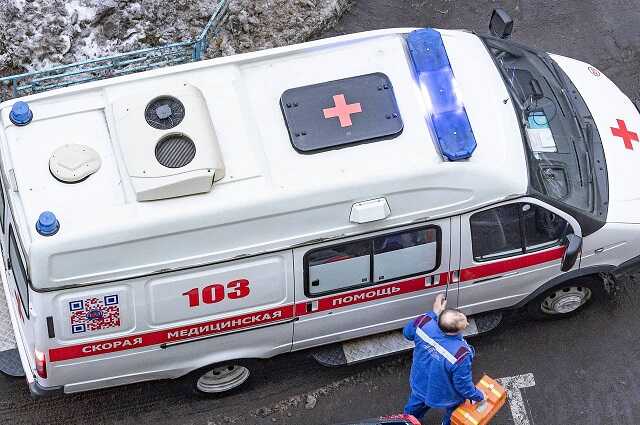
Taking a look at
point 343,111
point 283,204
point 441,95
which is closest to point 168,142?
point 283,204

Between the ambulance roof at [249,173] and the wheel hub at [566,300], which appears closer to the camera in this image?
the ambulance roof at [249,173]

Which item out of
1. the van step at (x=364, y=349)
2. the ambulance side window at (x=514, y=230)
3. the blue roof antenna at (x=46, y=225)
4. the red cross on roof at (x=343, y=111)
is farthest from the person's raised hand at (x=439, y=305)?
the blue roof antenna at (x=46, y=225)

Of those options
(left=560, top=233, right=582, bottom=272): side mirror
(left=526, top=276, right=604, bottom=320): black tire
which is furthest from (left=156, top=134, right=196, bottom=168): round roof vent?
(left=526, top=276, right=604, bottom=320): black tire

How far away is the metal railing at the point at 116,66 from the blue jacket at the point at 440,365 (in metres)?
3.92

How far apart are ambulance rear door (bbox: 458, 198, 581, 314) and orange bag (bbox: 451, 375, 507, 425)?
0.76 m

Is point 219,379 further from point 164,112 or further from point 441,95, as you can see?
point 441,95

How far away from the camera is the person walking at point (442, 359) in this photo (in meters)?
6.92

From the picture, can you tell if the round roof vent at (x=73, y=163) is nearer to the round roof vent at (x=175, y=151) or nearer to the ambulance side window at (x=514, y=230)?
the round roof vent at (x=175, y=151)

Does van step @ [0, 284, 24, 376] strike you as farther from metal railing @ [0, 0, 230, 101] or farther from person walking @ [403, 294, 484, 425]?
person walking @ [403, 294, 484, 425]

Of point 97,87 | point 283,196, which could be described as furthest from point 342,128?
point 97,87

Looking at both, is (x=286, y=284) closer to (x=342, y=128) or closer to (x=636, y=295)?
(x=342, y=128)

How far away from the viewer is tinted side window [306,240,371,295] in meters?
7.11

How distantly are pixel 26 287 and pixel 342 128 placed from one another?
99.6 inches

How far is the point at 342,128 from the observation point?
703cm
